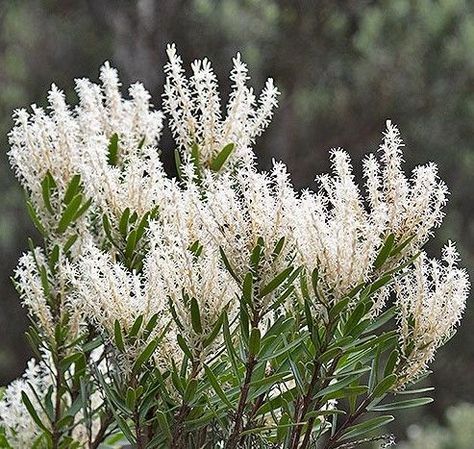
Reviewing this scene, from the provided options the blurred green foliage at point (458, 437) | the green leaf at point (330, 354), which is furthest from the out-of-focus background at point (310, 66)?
the green leaf at point (330, 354)

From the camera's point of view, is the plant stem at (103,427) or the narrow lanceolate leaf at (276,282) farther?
the plant stem at (103,427)

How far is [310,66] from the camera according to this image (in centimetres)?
285

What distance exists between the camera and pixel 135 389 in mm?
504

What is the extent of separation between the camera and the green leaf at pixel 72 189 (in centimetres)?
58

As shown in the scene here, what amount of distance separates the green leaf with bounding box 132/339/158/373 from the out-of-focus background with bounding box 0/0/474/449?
1.87m

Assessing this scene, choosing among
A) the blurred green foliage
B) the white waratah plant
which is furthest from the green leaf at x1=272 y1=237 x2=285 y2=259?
the blurred green foliage

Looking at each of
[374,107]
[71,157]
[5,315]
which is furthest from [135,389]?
[5,315]

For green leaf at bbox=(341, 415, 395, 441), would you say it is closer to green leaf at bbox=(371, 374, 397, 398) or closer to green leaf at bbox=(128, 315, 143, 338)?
green leaf at bbox=(371, 374, 397, 398)

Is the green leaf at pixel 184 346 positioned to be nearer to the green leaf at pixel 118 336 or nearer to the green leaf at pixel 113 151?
the green leaf at pixel 118 336

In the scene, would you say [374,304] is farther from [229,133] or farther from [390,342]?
[229,133]

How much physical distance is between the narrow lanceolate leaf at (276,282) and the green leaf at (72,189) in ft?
0.53

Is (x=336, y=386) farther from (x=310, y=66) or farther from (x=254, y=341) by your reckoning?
(x=310, y=66)

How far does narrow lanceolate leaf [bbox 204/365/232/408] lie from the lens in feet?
1.56

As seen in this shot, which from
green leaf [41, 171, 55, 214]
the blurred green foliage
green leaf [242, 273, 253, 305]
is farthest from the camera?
the blurred green foliage
